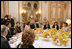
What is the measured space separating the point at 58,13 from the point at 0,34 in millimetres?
6975

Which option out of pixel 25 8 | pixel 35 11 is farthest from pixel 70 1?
pixel 25 8

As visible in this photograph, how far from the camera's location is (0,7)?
627 centimetres

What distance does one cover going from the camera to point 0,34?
77.0 inches

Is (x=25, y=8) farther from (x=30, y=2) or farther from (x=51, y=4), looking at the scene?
(x=51, y=4)

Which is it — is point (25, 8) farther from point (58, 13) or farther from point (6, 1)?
point (58, 13)

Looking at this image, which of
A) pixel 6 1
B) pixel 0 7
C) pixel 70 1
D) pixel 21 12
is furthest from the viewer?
pixel 70 1

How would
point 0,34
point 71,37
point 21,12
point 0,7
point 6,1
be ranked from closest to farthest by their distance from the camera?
point 0,34 < point 71,37 < point 0,7 < point 6,1 < point 21,12

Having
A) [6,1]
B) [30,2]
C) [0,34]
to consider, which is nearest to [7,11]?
[6,1]

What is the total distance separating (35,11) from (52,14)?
53.8 inches

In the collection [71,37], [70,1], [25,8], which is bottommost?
[71,37]

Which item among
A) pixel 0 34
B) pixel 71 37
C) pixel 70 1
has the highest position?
pixel 70 1

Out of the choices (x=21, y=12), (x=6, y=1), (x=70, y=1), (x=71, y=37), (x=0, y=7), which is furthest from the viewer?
(x=70, y=1)

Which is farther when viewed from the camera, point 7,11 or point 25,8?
point 25,8

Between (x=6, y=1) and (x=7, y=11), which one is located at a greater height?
(x=6, y=1)
